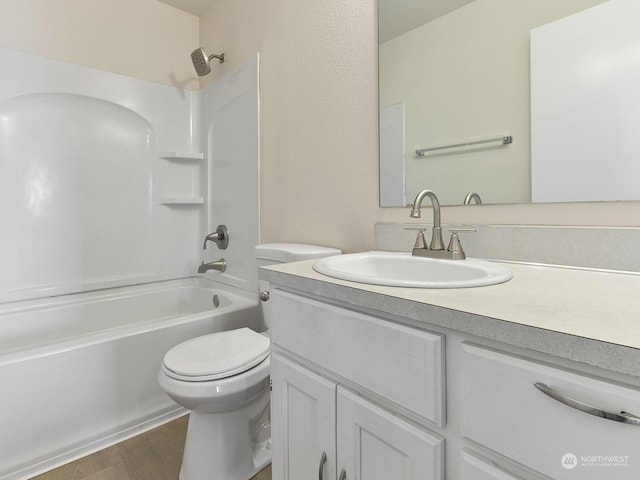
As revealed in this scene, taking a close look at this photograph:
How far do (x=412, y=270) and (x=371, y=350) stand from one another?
1.46 feet

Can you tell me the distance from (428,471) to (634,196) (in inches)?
31.3

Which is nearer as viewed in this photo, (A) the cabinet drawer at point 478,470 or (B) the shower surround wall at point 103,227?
(A) the cabinet drawer at point 478,470

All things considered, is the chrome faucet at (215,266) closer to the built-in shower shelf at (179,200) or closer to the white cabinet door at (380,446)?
the built-in shower shelf at (179,200)

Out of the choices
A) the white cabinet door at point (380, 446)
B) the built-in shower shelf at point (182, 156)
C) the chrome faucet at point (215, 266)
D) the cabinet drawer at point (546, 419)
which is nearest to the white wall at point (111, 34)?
the built-in shower shelf at point (182, 156)

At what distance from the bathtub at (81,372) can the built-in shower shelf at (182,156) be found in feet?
3.17

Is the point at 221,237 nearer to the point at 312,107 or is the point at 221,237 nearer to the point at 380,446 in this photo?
Result: the point at 312,107

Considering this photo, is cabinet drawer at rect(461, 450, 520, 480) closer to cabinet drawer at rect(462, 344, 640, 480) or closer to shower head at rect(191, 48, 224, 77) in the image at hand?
cabinet drawer at rect(462, 344, 640, 480)

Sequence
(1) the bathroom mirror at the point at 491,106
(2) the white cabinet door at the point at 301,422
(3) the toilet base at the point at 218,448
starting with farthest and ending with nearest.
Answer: (3) the toilet base at the point at 218,448
(1) the bathroom mirror at the point at 491,106
(2) the white cabinet door at the point at 301,422

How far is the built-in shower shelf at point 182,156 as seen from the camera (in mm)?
2328

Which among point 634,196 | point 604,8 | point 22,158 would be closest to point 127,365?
point 22,158

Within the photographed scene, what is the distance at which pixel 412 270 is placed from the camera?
104cm

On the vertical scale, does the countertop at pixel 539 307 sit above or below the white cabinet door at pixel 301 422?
above

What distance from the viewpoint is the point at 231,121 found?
2.19 metres

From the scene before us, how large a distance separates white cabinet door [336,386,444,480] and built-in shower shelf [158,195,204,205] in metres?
2.05
